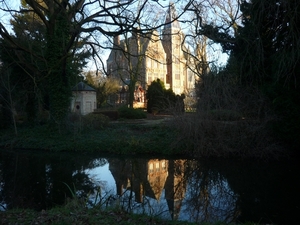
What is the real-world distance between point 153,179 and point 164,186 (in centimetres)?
109

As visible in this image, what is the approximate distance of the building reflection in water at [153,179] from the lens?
8883 mm

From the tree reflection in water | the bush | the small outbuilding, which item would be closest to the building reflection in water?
the tree reflection in water

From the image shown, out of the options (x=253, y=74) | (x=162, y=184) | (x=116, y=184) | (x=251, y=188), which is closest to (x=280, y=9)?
(x=253, y=74)

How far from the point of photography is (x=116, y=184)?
10.6 meters

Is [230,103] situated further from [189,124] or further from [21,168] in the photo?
[21,168]

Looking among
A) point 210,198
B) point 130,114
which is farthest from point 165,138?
point 130,114

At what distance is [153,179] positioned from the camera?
11391 mm

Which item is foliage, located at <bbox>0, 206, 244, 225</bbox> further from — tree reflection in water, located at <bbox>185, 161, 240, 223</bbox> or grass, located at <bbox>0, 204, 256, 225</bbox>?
tree reflection in water, located at <bbox>185, 161, 240, 223</bbox>

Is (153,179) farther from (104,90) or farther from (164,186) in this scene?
(104,90)

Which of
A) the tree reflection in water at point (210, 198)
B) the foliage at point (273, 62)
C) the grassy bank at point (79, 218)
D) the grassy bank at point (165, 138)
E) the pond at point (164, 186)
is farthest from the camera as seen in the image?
the grassy bank at point (165, 138)

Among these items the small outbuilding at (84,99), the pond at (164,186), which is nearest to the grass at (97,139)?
the pond at (164,186)

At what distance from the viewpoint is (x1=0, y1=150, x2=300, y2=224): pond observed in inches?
302

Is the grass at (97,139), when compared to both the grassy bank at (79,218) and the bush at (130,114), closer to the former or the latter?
the bush at (130,114)

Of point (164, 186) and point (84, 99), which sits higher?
point (84, 99)
